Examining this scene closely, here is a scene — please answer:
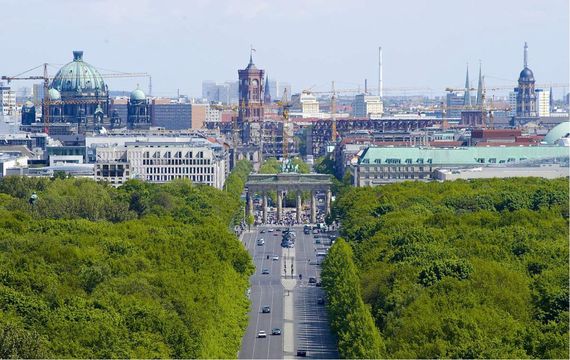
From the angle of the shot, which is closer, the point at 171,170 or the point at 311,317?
the point at 311,317

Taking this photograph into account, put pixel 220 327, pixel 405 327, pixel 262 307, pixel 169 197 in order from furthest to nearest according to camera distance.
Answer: pixel 169 197
pixel 262 307
pixel 220 327
pixel 405 327

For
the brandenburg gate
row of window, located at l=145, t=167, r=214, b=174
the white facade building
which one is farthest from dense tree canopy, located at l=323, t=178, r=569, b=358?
row of window, located at l=145, t=167, r=214, b=174

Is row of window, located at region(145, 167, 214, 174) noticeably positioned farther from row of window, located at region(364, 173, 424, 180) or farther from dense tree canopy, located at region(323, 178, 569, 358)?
dense tree canopy, located at region(323, 178, 569, 358)

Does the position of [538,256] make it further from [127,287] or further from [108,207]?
[108,207]

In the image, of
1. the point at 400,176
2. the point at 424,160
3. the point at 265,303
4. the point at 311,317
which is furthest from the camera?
the point at 400,176

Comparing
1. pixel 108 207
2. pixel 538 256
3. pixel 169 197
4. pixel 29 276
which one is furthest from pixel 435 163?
pixel 29 276

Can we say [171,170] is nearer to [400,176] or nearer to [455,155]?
[400,176]

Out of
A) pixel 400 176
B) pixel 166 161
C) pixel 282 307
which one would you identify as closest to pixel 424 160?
pixel 400 176
